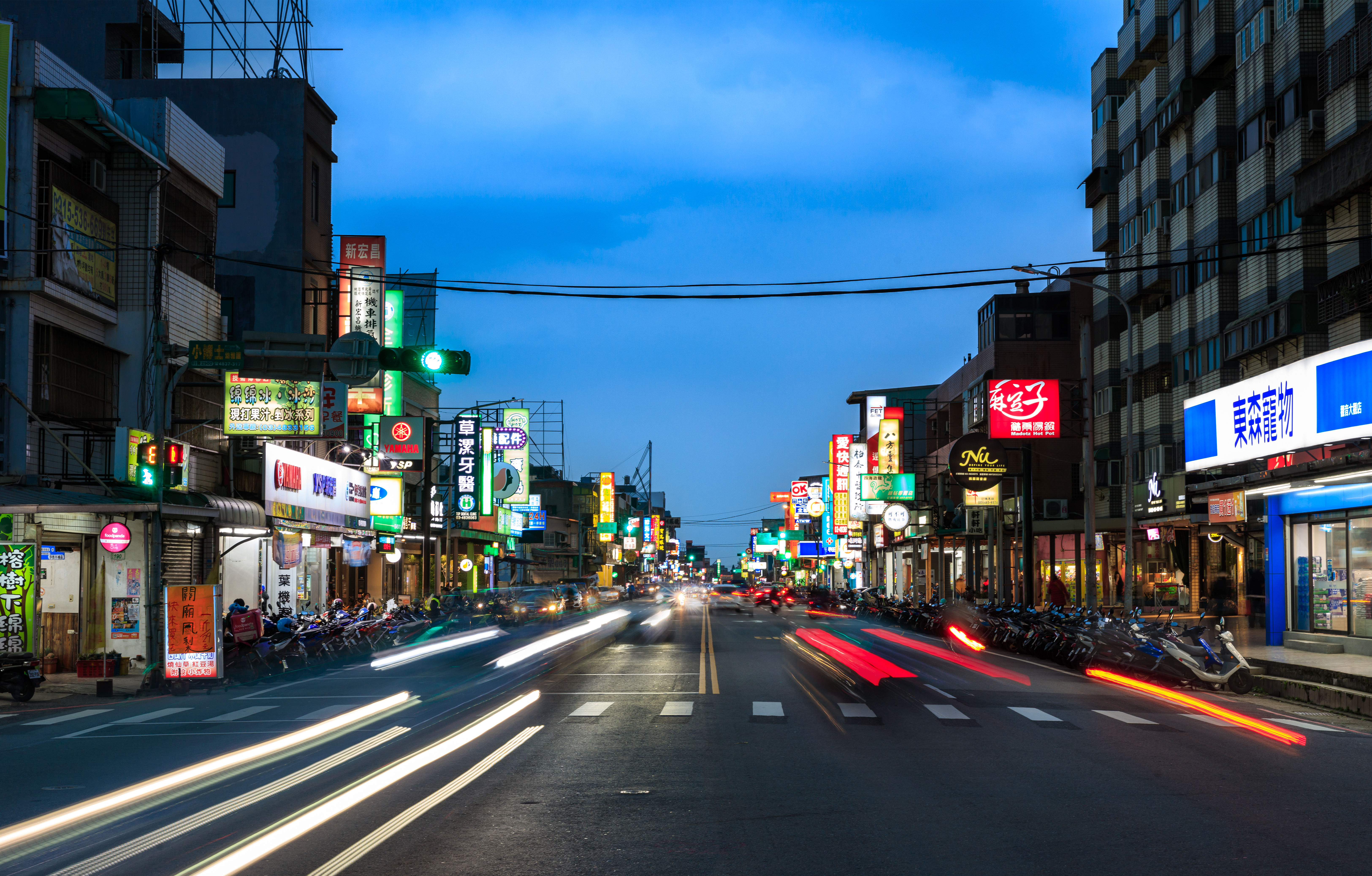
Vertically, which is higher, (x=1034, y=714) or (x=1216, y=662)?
(x=1216, y=662)

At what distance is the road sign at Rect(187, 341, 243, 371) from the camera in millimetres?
26625

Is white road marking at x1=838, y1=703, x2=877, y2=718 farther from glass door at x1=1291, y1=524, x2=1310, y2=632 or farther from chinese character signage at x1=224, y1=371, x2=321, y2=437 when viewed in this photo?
chinese character signage at x1=224, y1=371, x2=321, y2=437

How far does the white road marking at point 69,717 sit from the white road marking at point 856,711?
434 inches

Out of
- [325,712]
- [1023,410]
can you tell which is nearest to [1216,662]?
[325,712]

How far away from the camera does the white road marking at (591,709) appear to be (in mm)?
17469

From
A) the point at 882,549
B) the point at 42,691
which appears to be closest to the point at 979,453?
the point at 42,691

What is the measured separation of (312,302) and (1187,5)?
36609mm

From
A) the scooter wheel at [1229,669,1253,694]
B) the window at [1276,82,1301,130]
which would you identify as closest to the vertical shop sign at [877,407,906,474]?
the window at [1276,82,1301,130]

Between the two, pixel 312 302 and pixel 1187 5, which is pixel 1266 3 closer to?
pixel 1187 5

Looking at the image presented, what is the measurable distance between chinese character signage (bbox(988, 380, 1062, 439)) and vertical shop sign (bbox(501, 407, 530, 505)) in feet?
108

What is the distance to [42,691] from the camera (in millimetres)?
22641

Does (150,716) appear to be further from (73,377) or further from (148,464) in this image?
(73,377)

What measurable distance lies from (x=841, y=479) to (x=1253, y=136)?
56.1 meters

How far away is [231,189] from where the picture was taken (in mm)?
43156
